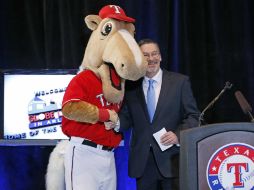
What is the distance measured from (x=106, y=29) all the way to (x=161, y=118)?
0.53 metres

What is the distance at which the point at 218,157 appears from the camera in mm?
843

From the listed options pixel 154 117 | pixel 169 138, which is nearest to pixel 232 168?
pixel 169 138

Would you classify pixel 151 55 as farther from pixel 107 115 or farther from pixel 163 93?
pixel 107 115

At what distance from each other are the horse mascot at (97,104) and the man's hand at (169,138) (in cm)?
24

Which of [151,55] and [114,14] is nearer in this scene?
[114,14]

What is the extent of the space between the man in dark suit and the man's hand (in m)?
0.04

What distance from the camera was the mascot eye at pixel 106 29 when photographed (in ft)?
5.83

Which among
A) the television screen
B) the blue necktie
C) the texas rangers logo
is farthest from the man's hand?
the texas rangers logo

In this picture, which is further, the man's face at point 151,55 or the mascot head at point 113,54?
the man's face at point 151,55

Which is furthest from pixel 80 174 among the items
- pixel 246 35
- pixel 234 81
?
pixel 246 35

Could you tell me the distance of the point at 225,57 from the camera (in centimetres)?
264

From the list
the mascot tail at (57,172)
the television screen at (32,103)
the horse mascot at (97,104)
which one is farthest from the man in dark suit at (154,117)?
the television screen at (32,103)

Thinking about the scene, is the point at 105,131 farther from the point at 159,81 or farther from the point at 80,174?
the point at 159,81

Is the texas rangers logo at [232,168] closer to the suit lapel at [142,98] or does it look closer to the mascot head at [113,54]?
the mascot head at [113,54]
